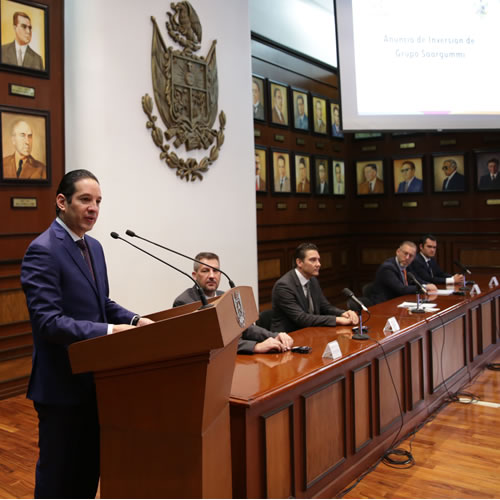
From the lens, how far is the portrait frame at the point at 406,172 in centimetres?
1009

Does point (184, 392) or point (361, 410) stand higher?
point (184, 392)

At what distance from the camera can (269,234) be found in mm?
8656

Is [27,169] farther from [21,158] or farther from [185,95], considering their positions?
[185,95]

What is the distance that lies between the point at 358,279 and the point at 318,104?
3.38 meters

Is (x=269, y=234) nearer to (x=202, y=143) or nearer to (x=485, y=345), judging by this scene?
(x=202, y=143)

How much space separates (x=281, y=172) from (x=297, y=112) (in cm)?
111

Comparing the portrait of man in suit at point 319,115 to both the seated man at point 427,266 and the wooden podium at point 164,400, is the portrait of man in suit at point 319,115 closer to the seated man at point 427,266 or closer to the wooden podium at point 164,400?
the seated man at point 427,266

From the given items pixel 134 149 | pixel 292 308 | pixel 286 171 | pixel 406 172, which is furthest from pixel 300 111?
pixel 292 308

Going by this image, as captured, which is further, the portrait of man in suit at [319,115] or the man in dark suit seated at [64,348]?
the portrait of man in suit at [319,115]

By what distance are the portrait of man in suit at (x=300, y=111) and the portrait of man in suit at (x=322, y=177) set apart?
72cm

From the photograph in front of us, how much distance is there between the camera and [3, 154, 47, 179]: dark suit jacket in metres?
4.96

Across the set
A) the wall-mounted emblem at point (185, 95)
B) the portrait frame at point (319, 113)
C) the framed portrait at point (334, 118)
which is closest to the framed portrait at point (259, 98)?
the portrait frame at point (319, 113)

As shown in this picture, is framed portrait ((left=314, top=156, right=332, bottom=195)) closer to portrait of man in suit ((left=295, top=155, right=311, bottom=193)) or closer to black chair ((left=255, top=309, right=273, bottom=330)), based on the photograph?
portrait of man in suit ((left=295, top=155, right=311, bottom=193))

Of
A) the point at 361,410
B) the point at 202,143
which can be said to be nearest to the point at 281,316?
the point at 361,410
